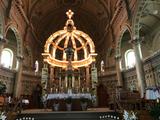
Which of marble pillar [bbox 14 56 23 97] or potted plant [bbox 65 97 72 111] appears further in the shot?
marble pillar [bbox 14 56 23 97]

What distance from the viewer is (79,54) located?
92.1 feet

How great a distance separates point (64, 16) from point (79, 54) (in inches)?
280

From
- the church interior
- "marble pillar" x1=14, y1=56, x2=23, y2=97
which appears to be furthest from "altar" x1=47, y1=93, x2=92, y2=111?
"marble pillar" x1=14, y1=56, x2=23, y2=97

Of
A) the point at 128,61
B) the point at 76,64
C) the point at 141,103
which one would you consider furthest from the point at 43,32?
the point at 141,103

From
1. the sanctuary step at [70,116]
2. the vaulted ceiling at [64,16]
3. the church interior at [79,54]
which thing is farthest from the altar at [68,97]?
the vaulted ceiling at [64,16]

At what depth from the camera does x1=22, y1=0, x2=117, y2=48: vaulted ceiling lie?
24.6m

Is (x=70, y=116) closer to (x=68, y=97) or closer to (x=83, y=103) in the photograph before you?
(x=68, y=97)

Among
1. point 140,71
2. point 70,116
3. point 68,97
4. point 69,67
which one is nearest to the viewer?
point 70,116

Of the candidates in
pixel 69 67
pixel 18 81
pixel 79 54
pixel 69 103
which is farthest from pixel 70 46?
pixel 69 103

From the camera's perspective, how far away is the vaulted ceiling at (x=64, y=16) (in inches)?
969

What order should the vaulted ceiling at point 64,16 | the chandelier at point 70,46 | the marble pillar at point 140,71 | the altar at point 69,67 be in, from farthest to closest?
the vaulted ceiling at point 64,16 → the chandelier at point 70,46 → the altar at point 69,67 → the marble pillar at point 140,71

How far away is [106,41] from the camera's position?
86.3ft

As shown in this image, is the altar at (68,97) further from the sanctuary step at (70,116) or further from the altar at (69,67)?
the sanctuary step at (70,116)

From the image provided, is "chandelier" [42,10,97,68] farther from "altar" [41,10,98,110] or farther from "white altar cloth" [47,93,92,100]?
"white altar cloth" [47,93,92,100]
